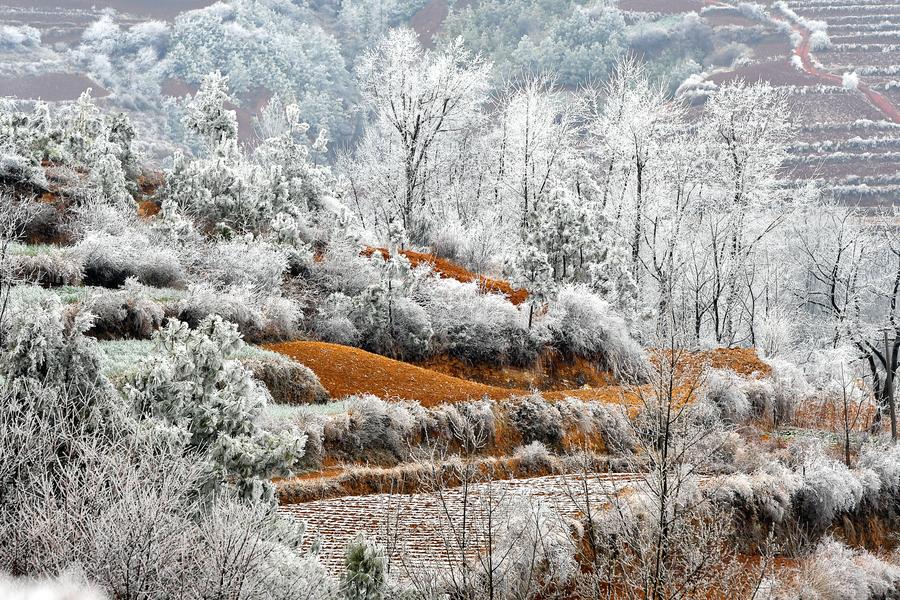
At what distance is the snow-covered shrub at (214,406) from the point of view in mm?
9789

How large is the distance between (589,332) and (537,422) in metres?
5.47

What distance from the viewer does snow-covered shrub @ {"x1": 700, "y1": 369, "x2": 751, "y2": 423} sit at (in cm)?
2031

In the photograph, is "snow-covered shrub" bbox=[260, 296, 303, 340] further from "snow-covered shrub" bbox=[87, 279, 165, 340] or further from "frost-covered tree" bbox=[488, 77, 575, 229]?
"frost-covered tree" bbox=[488, 77, 575, 229]

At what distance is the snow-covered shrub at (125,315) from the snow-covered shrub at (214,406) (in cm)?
534

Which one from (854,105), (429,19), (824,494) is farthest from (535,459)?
(429,19)

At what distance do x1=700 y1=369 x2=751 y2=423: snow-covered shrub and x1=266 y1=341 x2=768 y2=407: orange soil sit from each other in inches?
81.2

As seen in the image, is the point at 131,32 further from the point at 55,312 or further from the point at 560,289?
the point at 55,312

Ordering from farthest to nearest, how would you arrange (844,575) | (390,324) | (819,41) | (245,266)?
(819,41) → (390,324) → (245,266) → (844,575)

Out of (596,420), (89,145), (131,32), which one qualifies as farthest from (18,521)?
(131,32)

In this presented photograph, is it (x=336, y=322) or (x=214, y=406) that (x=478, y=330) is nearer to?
(x=336, y=322)

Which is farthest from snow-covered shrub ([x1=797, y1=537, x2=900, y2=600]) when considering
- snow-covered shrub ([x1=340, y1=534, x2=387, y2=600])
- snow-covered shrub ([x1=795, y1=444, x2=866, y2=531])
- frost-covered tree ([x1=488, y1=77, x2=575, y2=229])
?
frost-covered tree ([x1=488, y1=77, x2=575, y2=229])

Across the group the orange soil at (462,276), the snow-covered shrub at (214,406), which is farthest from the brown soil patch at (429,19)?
the snow-covered shrub at (214,406)

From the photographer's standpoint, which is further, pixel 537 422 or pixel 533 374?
pixel 533 374

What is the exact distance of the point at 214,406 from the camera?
10.5m
